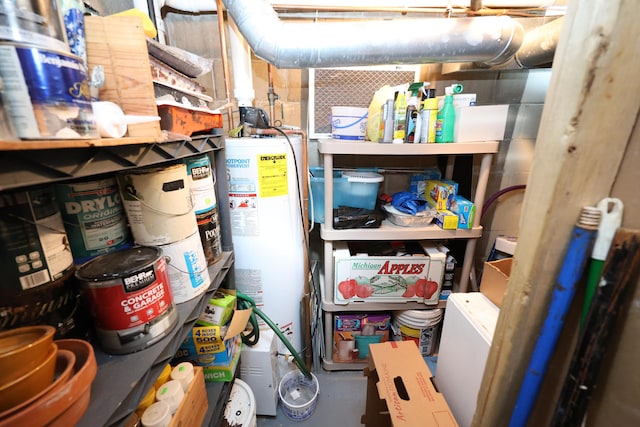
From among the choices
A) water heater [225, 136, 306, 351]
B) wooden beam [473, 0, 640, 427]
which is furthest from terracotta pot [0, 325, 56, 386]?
water heater [225, 136, 306, 351]

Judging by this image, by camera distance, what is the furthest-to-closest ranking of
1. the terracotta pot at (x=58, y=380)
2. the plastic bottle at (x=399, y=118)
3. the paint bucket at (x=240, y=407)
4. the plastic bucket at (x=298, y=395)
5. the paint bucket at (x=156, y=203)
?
the plastic bucket at (x=298, y=395)
the plastic bottle at (x=399, y=118)
the paint bucket at (x=240, y=407)
the paint bucket at (x=156, y=203)
the terracotta pot at (x=58, y=380)

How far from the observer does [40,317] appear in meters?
0.49

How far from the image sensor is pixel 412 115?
1.24 m

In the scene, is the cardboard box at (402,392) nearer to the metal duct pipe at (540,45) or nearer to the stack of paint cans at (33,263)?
the stack of paint cans at (33,263)

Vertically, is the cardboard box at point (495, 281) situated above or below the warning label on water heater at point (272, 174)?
below

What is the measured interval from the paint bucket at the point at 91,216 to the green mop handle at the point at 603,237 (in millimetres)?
1044

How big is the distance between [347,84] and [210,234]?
1.22m

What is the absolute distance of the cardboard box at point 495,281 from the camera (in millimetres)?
878

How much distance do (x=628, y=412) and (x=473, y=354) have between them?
1.60 feet

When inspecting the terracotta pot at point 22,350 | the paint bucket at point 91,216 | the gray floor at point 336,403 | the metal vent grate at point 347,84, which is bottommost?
the gray floor at point 336,403

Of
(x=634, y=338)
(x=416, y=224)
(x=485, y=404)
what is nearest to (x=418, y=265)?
(x=416, y=224)

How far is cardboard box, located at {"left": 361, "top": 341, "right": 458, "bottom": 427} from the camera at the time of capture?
35.3 inches

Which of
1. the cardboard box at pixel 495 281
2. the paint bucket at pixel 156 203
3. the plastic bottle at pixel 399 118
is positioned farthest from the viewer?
the plastic bottle at pixel 399 118

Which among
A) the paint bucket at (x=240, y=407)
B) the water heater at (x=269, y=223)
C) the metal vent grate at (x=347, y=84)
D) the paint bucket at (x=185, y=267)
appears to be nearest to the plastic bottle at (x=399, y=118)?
the metal vent grate at (x=347, y=84)
